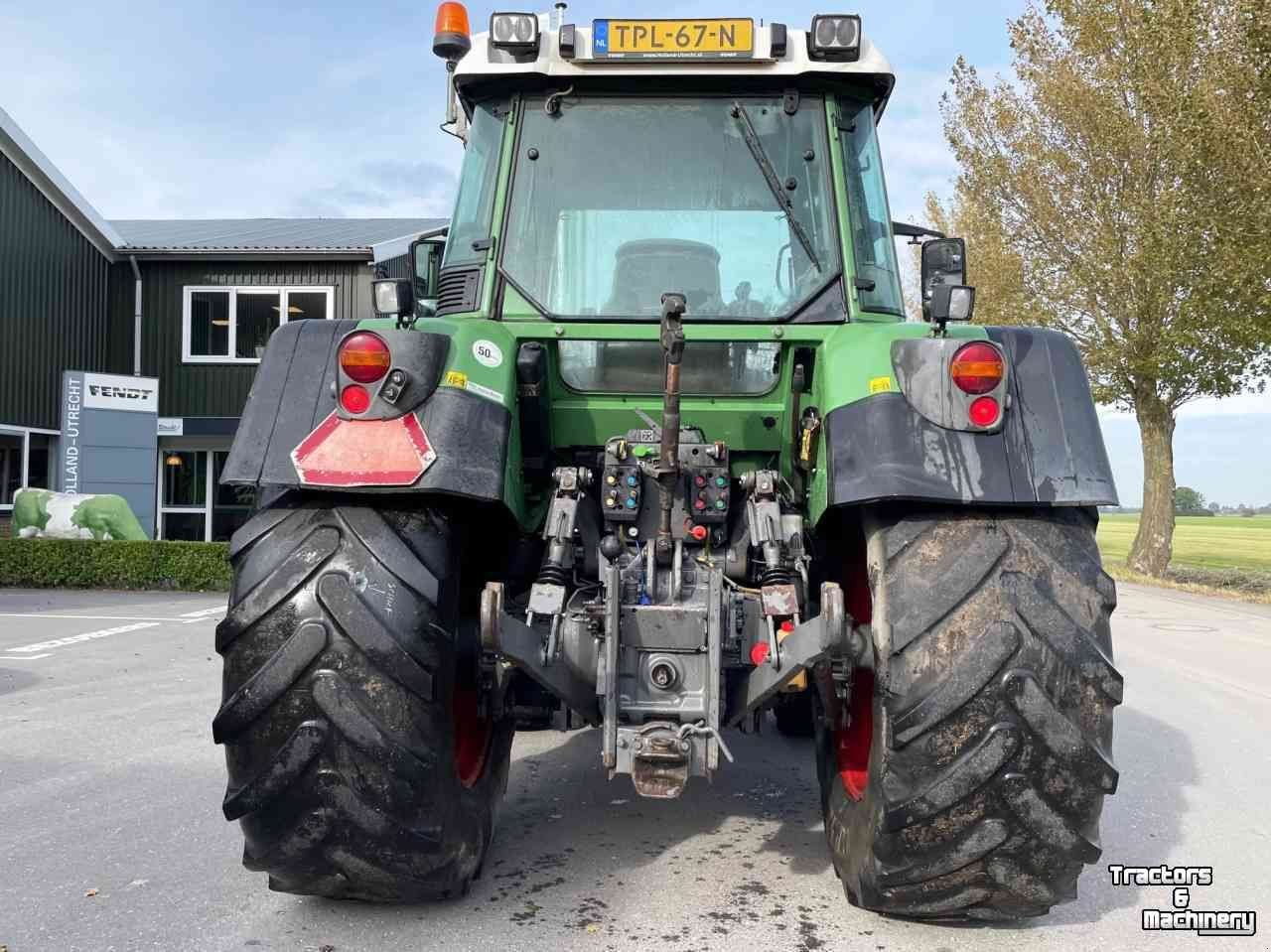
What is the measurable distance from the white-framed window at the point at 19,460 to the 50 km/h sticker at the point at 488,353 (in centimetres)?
1771

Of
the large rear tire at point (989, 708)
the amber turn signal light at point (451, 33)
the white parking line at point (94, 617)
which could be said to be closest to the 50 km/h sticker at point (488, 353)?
the large rear tire at point (989, 708)

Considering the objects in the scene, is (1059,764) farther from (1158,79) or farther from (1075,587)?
(1158,79)

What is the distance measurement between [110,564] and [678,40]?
1397 centimetres

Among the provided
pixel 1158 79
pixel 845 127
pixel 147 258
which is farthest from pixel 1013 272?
pixel 845 127

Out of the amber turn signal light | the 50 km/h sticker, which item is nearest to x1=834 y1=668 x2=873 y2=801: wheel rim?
the 50 km/h sticker

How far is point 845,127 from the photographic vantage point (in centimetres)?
395

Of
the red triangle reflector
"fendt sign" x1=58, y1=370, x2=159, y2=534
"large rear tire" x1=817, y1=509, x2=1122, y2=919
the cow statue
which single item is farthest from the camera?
"fendt sign" x1=58, y1=370, x2=159, y2=534

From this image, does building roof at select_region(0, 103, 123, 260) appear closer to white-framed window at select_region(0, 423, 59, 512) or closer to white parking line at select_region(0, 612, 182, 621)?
white-framed window at select_region(0, 423, 59, 512)

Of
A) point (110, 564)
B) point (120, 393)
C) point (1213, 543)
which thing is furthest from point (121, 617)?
point (1213, 543)

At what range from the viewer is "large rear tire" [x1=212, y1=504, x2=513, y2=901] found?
285cm

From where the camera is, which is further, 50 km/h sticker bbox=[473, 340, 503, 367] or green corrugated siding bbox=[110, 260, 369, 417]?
green corrugated siding bbox=[110, 260, 369, 417]

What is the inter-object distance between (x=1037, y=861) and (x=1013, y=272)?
20.4 metres

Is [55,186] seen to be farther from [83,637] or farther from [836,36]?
[836,36]

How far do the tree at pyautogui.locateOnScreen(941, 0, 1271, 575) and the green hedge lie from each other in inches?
602
